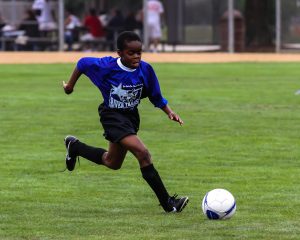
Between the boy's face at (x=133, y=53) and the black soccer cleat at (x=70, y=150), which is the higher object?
the boy's face at (x=133, y=53)

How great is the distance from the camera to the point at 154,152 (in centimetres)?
1329

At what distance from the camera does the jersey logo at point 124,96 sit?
359 inches

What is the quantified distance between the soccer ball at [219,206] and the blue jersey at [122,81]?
1.11 metres

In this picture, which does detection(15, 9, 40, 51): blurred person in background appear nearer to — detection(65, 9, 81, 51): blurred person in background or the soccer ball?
detection(65, 9, 81, 51): blurred person in background

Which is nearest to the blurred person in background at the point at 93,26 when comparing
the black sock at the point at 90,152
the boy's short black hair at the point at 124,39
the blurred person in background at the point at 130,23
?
the blurred person in background at the point at 130,23

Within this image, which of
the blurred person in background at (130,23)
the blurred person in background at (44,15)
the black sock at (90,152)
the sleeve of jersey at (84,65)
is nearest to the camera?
the sleeve of jersey at (84,65)

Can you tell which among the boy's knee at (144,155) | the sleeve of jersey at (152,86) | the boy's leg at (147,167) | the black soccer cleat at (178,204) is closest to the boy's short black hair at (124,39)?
the sleeve of jersey at (152,86)

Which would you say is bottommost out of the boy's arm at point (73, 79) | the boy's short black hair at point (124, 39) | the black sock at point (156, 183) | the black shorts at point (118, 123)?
the black sock at point (156, 183)

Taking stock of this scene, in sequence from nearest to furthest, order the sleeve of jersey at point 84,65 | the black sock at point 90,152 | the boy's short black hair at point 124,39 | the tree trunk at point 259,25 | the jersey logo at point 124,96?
the boy's short black hair at point 124,39 → the jersey logo at point 124,96 → the sleeve of jersey at point 84,65 → the black sock at point 90,152 → the tree trunk at point 259,25

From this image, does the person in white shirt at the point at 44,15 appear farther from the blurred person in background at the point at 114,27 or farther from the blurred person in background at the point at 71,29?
the blurred person in background at the point at 114,27

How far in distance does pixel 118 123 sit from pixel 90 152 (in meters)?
0.95

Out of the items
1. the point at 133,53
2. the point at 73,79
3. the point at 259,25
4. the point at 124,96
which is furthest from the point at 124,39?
the point at 259,25

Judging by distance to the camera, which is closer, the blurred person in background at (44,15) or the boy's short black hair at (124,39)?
the boy's short black hair at (124,39)

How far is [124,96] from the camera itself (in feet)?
30.0
